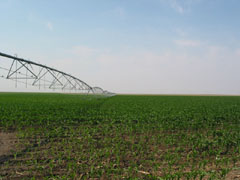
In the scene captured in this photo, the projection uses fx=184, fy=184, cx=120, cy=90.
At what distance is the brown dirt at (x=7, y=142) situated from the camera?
6.50 meters

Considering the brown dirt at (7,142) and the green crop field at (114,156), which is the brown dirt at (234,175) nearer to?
the green crop field at (114,156)

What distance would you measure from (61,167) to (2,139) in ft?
14.7

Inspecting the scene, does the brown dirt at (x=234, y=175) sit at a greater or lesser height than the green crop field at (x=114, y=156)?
greater

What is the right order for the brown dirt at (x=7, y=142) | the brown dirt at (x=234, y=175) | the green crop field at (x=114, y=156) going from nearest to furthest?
the brown dirt at (x=234, y=175) → the green crop field at (x=114, y=156) → the brown dirt at (x=7, y=142)

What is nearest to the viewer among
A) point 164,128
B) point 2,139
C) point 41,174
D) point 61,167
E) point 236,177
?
point 236,177

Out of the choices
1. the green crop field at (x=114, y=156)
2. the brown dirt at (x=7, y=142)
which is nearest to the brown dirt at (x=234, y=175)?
the green crop field at (x=114, y=156)

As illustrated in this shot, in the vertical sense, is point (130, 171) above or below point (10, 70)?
below

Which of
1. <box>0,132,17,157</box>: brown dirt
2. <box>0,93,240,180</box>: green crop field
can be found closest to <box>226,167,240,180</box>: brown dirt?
<box>0,93,240,180</box>: green crop field

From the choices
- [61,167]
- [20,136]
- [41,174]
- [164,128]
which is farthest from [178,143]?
[20,136]

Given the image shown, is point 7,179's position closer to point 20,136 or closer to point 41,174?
point 41,174

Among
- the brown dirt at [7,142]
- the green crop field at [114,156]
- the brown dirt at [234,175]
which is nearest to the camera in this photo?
the brown dirt at [234,175]

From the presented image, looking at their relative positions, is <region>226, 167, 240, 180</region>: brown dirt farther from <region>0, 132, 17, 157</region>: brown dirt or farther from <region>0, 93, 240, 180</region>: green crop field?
<region>0, 132, 17, 157</region>: brown dirt

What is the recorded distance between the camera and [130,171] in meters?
4.72

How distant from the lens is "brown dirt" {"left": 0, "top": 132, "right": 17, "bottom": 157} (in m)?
6.50
